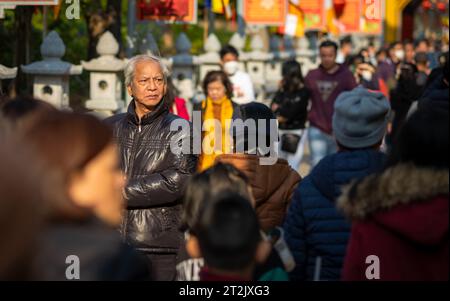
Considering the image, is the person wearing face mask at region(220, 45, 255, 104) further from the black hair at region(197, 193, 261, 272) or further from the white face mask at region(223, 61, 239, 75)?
the black hair at region(197, 193, 261, 272)

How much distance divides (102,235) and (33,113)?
52 centimetres

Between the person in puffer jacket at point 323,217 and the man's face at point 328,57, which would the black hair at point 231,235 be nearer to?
the person in puffer jacket at point 323,217

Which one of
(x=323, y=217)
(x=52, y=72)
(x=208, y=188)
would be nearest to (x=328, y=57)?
(x=52, y=72)

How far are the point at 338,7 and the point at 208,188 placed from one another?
2716 cm

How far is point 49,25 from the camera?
68.5ft

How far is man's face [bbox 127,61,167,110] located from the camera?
6.73m

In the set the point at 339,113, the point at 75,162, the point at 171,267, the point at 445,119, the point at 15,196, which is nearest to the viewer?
the point at 15,196

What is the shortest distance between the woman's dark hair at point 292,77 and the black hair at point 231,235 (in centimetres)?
896

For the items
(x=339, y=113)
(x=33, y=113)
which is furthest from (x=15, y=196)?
(x=339, y=113)

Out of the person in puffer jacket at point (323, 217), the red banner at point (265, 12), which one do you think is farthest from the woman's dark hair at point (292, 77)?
the red banner at point (265, 12)

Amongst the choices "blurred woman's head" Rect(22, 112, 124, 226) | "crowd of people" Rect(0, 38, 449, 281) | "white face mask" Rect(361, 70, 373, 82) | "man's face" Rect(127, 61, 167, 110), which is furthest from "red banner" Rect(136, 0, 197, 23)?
"blurred woman's head" Rect(22, 112, 124, 226)

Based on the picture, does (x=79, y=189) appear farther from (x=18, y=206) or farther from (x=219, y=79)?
(x=219, y=79)

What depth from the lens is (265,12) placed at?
21859 mm
